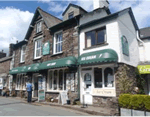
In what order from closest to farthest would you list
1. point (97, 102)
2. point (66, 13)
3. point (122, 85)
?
point (122, 85) < point (97, 102) < point (66, 13)

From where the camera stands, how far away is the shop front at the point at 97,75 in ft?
29.4

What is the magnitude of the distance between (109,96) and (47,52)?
7.64 m

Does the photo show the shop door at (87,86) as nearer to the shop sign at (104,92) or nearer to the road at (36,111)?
the shop sign at (104,92)

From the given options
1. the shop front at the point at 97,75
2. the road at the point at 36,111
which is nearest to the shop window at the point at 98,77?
the shop front at the point at 97,75

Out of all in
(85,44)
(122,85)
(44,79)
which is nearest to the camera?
(122,85)

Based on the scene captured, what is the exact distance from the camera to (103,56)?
8.91m

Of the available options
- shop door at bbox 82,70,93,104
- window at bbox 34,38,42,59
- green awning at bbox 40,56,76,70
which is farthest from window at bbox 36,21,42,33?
shop door at bbox 82,70,93,104

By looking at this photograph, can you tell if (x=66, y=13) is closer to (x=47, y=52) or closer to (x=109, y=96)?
(x=47, y=52)

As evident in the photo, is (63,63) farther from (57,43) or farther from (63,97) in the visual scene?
(57,43)

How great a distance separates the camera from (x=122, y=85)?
28.5 ft

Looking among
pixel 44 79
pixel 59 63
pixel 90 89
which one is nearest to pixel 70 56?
pixel 59 63

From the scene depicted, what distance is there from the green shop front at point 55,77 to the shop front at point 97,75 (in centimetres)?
76

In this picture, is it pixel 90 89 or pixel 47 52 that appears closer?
pixel 90 89

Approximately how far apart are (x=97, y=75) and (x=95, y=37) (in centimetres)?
287
